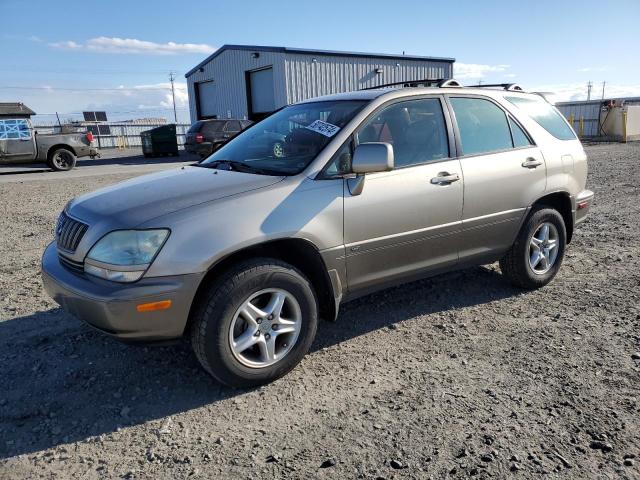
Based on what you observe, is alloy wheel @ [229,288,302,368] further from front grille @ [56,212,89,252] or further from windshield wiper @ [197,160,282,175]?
front grille @ [56,212,89,252]

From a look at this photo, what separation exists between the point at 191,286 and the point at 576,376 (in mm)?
2401

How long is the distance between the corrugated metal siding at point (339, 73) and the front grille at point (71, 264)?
2102 cm

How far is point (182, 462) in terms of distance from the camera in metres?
2.49

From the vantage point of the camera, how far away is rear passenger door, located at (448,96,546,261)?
13.0 feet

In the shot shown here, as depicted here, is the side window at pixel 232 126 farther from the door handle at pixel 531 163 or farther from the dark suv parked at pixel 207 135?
the door handle at pixel 531 163

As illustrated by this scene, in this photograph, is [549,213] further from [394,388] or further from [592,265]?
[394,388]

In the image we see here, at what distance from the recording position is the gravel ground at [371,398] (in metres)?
2.46

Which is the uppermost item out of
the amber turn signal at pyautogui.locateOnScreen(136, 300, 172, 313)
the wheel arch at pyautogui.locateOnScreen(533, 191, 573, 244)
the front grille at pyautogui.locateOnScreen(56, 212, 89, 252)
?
the front grille at pyautogui.locateOnScreen(56, 212, 89, 252)

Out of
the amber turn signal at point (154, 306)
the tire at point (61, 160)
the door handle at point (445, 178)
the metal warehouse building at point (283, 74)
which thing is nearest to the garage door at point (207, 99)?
the metal warehouse building at point (283, 74)

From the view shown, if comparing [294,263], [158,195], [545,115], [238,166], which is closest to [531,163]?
[545,115]

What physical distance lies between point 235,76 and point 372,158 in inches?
1008

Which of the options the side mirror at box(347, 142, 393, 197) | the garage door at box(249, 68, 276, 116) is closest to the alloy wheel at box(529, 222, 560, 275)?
the side mirror at box(347, 142, 393, 197)

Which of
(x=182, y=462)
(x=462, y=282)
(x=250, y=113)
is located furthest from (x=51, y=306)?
(x=250, y=113)

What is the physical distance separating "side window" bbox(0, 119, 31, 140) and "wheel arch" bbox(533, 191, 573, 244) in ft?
54.0
